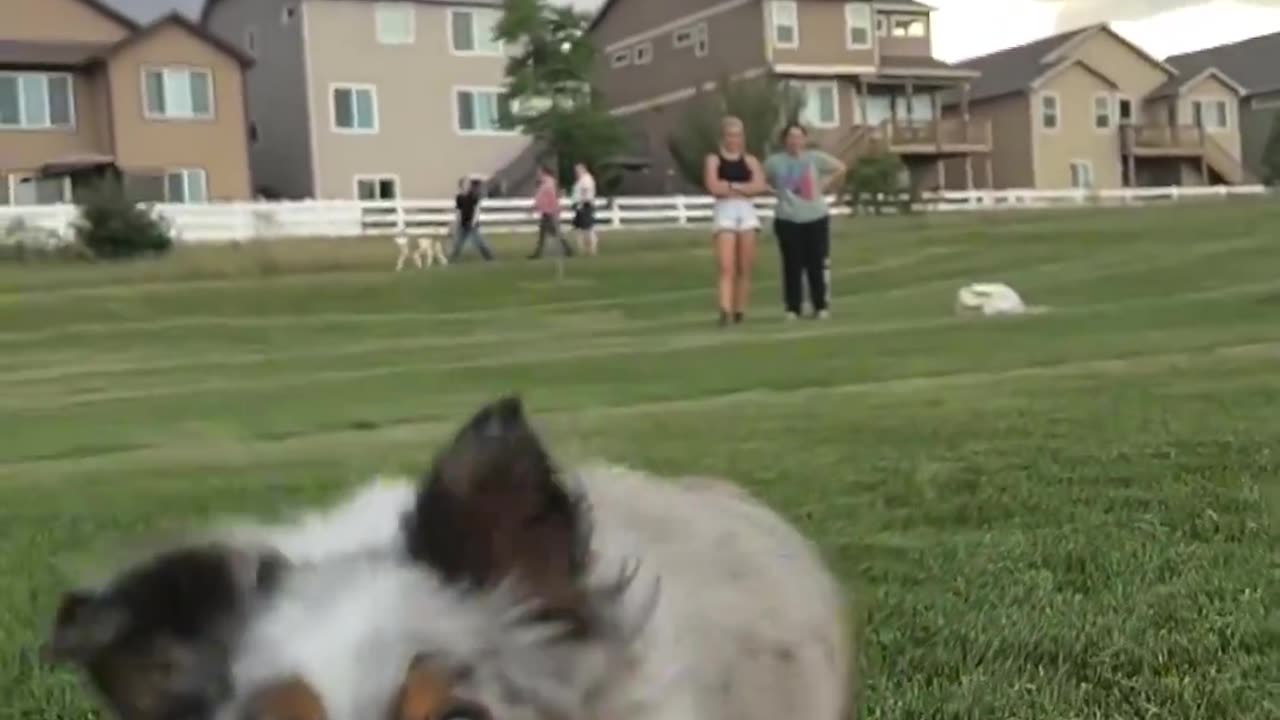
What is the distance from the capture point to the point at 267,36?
6575 centimetres

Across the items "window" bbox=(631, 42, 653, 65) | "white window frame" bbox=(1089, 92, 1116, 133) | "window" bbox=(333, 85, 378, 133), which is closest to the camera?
"window" bbox=(333, 85, 378, 133)

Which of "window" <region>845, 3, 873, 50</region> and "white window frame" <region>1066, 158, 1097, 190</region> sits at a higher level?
"window" <region>845, 3, 873, 50</region>

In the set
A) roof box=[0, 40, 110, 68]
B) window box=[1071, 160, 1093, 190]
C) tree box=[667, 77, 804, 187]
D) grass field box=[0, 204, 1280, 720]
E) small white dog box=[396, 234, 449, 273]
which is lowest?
grass field box=[0, 204, 1280, 720]

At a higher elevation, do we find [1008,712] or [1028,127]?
[1028,127]

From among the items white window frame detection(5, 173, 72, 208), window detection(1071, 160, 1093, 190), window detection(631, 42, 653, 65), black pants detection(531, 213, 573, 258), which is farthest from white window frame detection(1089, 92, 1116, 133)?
white window frame detection(5, 173, 72, 208)

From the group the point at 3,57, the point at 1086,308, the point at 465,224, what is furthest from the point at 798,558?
the point at 3,57

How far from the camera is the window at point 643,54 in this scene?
74.4 m

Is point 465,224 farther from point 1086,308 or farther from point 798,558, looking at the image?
point 798,558

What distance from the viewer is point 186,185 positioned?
188 ft

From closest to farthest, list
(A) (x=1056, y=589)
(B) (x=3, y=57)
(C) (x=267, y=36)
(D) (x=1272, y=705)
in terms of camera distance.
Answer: (D) (x=1272, y=705), (A) (x=1056, y=589), (B) (x=3, y=57), (C) (x=267, y=36)

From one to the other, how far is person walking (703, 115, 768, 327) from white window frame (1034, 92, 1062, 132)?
58.8 metres

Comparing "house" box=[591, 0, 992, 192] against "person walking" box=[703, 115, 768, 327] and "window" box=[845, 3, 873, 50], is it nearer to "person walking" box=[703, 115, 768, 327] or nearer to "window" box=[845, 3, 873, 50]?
"window" box=[845, 3, 873, 50]

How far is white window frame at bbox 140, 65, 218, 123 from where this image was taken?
56.6m

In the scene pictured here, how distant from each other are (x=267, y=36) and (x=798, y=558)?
64973mm
